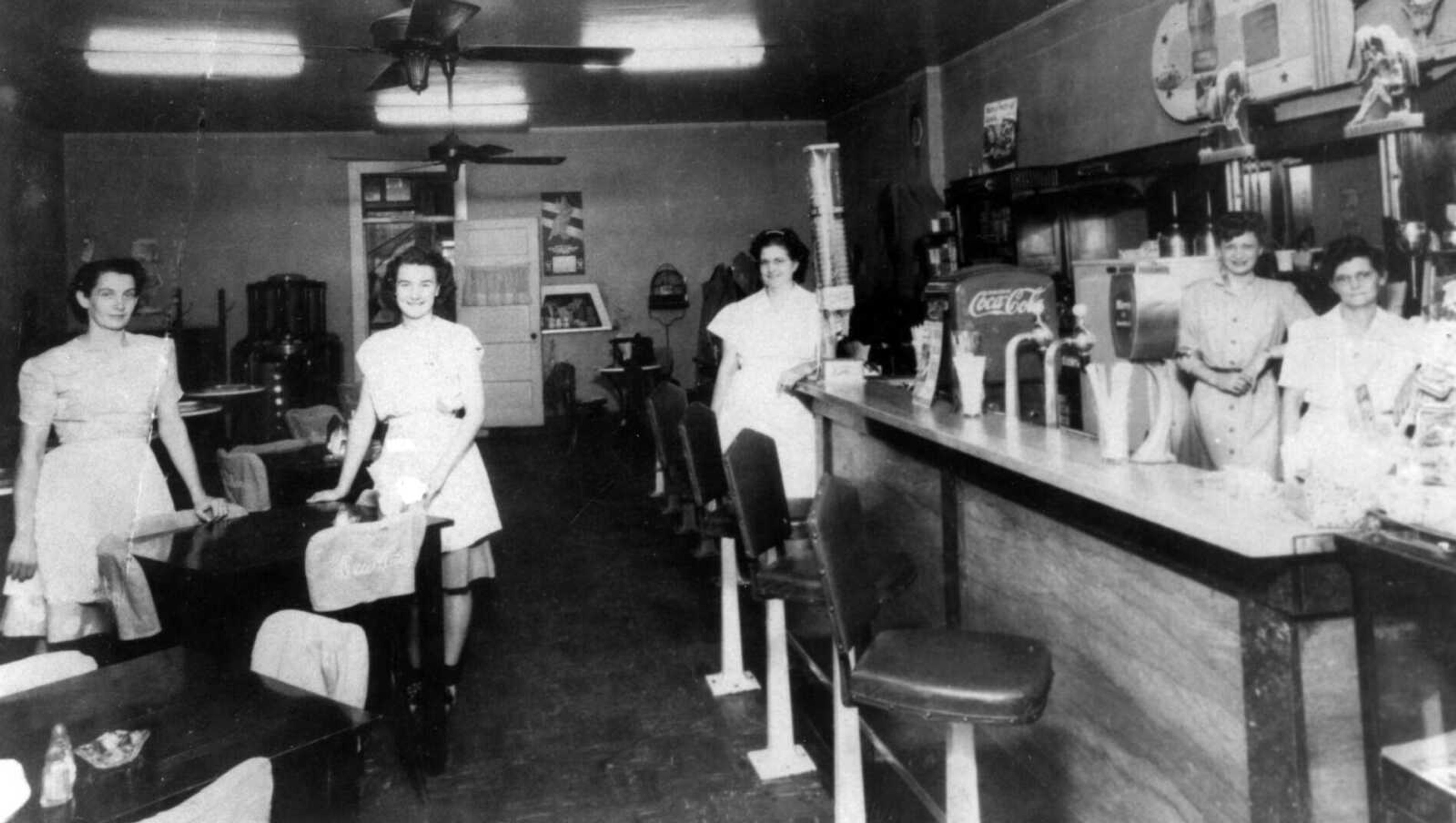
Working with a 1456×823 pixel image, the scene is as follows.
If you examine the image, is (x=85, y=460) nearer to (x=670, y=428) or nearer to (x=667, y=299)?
(x=670, y=428)

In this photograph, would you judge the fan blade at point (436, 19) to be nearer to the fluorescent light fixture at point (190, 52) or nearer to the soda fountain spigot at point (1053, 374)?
the fluorescent light fixture at point (190, 52)

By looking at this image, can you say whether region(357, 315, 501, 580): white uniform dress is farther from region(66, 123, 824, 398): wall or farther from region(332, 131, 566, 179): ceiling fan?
region(66, 123, 824, 398): wall

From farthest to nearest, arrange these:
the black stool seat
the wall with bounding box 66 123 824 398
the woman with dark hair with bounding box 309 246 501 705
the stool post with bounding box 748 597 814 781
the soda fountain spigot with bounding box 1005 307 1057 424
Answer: the wall with bounding box 66 123 824 398
the woman with dark hair with bounding box 309 246 501 705
the stool post with bounding box 748 597 814 781
the soda fountain spigot with bounding box 1005 307 1057 424
the black stool seat

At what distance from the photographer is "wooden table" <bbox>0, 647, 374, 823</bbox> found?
163cm

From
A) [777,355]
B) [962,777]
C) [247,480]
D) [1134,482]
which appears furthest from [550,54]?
[962,777]

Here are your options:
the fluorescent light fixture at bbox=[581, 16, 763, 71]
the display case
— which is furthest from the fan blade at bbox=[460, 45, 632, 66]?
the display case

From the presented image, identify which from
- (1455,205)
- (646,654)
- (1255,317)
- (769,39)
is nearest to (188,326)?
(769,39)

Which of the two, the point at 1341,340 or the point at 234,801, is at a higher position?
the point at 1341,340

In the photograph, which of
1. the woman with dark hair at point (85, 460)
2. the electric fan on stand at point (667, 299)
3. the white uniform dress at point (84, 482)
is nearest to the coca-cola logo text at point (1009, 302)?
the woman with dark hair at point (85, 460)

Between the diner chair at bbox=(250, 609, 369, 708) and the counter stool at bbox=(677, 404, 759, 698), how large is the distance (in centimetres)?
122

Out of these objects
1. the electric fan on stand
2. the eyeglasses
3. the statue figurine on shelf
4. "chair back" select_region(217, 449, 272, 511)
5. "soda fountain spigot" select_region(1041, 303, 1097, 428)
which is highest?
the electric fan on stand

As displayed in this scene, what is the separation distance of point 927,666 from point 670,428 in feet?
8.44

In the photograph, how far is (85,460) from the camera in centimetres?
343

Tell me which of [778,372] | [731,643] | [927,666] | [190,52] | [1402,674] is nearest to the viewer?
[1402,674]
